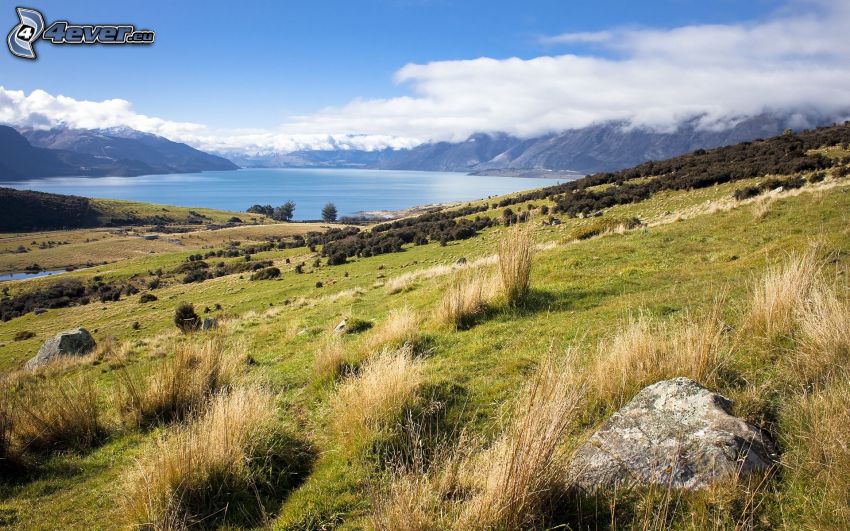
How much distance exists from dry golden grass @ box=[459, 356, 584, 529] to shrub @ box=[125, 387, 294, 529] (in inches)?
79.9

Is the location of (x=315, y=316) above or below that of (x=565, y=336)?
below

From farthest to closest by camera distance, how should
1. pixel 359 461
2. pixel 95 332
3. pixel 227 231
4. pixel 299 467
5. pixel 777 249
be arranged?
pixel 227 231, pixel 95 332, pixel 777 249, pixel 299 467, pixel 359 461

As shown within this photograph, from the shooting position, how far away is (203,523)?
3920 millimetres

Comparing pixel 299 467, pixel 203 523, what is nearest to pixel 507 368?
pixel 299 467

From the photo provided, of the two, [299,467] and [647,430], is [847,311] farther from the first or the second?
[299,467]

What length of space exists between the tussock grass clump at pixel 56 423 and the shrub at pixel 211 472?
7.38 ft

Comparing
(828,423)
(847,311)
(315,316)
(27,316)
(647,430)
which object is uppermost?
(847,311)

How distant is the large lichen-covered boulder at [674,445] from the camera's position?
3100 millimetres

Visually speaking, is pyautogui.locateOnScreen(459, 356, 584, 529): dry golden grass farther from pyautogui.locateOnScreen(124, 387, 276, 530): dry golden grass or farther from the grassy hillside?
pyautogui.locateOnScreen(124, 387, 276, 530): dry golden grass

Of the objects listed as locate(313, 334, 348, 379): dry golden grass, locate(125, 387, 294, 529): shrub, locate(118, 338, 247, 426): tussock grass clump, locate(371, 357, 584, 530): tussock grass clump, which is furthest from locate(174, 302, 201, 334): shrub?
locate(371, 357, 584, 530): tussock grass clump

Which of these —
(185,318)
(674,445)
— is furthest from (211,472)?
(185,318)

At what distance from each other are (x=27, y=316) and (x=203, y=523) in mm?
53483

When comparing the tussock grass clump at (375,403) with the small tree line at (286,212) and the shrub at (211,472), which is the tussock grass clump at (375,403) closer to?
the shrub at (211,472)

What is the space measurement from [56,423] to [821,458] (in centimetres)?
870
